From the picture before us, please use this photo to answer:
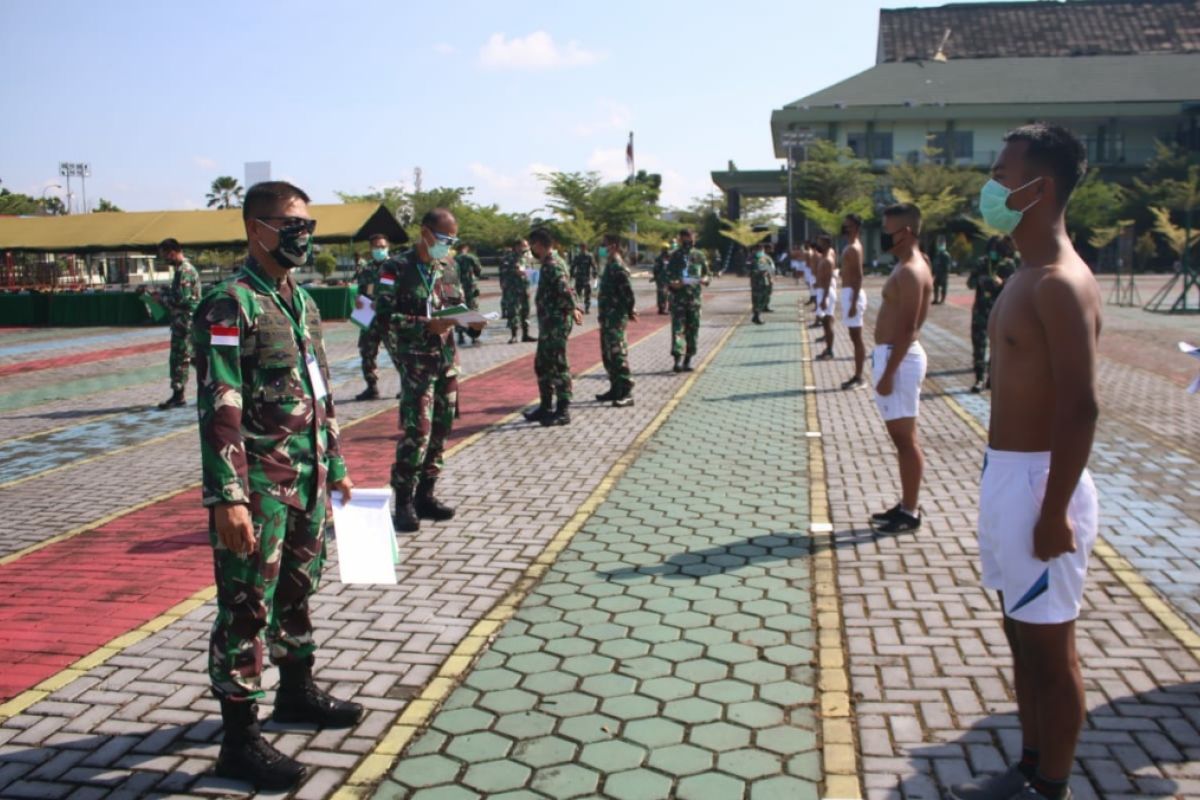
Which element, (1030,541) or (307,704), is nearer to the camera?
(1030,541)

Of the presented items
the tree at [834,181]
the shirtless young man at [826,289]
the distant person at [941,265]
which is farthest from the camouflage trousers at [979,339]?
the tree at [834,181]

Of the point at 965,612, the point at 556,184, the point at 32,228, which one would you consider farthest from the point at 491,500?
the point at 556,184

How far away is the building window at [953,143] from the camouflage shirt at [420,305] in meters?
61.7

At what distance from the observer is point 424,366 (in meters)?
7.03

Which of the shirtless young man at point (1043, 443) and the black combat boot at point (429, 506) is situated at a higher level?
the shirtless young man at point (1043, 443)

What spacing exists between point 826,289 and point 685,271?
3.90m

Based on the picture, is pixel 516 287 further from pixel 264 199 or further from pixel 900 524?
pixel 264 199

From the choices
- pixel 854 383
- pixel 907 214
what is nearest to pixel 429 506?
pixel 907 214

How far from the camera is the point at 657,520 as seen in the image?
7.08 m

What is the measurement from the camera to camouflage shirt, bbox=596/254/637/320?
1260cm

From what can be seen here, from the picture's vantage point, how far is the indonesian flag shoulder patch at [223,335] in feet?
11.8

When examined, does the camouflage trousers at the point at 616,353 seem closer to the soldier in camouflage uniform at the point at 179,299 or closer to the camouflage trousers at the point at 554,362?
the camouflage trousers at the point at 554,362

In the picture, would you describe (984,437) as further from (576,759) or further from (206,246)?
(206,246)

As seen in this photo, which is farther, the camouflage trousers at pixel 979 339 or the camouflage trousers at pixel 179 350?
the camouflage trousers at pixel 979 339
